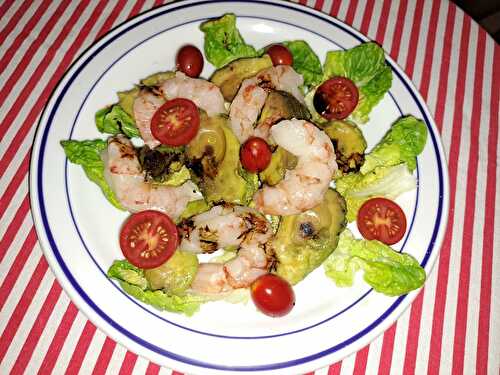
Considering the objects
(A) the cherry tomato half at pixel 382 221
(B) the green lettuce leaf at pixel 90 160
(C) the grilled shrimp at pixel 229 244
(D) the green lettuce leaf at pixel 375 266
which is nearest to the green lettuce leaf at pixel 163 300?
(C) the grilled shrimp at pixel 229 244

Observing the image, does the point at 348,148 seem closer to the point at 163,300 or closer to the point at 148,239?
the point at 148,239

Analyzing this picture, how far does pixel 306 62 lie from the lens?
401cm

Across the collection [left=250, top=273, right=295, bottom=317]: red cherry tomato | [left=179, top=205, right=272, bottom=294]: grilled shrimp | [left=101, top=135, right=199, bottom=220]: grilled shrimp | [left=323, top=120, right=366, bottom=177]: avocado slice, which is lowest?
[left=250, top=273, right=295, bottom=317]: red cherry tomato

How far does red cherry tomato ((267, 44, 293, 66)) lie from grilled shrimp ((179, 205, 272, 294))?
4.50 feet

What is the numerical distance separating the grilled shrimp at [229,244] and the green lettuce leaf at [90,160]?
2.08ft

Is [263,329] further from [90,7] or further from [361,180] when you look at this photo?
[90,7]

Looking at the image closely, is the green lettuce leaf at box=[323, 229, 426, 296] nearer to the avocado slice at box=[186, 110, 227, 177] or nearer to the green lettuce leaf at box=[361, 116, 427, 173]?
the green lettuce leaf at box=[361, 116, 427, 173]

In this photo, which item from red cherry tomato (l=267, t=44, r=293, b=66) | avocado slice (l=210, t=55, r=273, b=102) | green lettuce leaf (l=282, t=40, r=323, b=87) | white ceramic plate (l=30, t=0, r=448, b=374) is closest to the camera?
white ceramic plate (l=30, t=0, r=448, b=374)

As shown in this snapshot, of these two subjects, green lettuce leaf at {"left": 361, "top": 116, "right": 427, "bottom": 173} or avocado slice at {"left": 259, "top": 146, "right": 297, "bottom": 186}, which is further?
green lettuce leaf at {"left": 361, "top": 116, "right": 427, "bottom": 173}

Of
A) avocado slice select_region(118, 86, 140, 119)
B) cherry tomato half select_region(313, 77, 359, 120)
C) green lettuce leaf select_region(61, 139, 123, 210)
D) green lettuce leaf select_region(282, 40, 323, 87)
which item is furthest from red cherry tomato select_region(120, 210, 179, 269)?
green lettuce leaf select_region(282, 40, 323, 87)

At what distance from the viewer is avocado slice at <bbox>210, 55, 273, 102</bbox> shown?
374 cm

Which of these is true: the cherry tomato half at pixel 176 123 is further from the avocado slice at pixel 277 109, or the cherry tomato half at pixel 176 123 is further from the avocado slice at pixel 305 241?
the avocado slice at pixel 305 241

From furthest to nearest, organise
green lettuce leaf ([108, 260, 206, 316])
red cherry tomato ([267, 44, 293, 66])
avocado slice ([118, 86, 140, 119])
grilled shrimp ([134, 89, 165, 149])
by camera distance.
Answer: red cherry tomato ([267, 44, 293, 66])
avocado slice ([118, 86, 140, 119])
grilled shrimp ([134, 89, 165, 149])
green lettuce leaf ([108, 260, 206, 316])

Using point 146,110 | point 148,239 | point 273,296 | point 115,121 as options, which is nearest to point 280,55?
point 146,110
